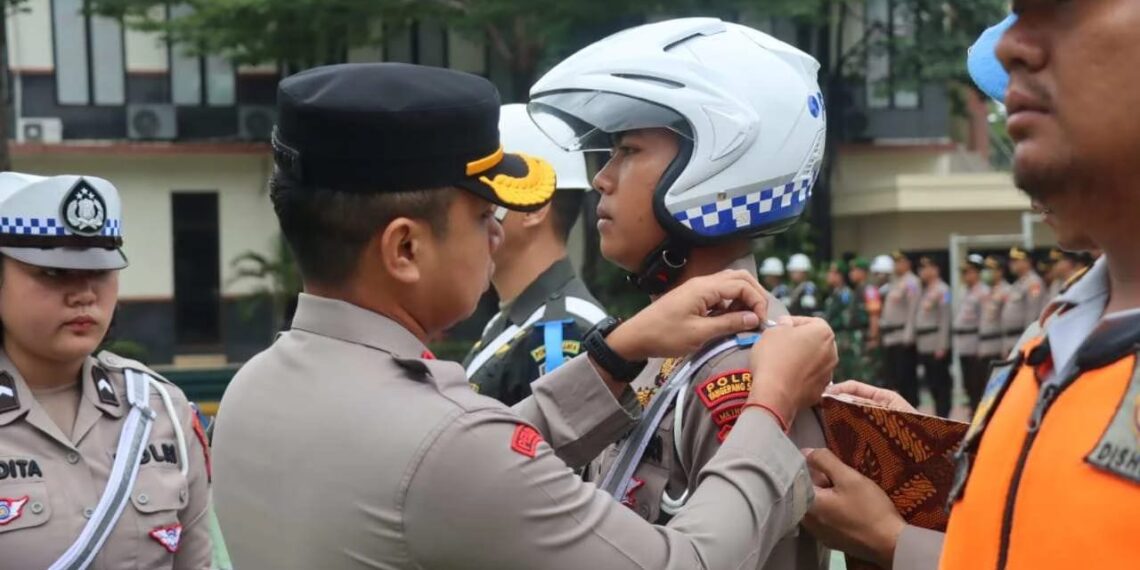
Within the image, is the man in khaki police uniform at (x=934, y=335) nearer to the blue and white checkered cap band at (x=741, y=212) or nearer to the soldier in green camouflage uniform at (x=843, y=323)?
the soldier in green camouflage uniform at (x=843, y=323)

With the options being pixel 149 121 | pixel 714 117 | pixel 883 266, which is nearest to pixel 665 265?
pixel 714 117

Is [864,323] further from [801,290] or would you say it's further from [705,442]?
[705,442]

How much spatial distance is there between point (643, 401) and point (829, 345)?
0.51 metres

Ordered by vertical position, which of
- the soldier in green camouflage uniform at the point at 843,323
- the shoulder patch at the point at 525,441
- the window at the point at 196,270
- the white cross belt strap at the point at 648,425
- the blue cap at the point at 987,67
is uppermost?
the blue cap at the point at 987,67

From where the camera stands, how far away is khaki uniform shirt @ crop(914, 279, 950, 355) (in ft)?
64.4

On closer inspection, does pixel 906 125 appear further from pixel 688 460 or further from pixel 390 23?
pixel 688 460

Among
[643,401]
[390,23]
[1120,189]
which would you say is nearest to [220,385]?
[390,23]

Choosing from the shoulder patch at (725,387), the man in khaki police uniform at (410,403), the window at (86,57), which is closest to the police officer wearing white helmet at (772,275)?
the window at (86,57)

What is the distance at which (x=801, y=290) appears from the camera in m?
18.5

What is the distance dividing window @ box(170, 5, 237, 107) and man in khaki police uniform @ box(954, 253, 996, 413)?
1359cm

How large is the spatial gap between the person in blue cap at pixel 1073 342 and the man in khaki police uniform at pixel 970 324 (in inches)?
715

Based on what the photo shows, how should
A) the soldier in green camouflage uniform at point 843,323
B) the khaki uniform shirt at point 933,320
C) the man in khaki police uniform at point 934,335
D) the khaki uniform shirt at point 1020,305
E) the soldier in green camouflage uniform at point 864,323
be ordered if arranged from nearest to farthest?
the soldier in green camouflage uniform at point 843,323 < the soldier in green camouflage uniform at point 864,323 < the khaki uniform shirt at point 1020,305 < the man in khaki police uniform at point 934,335 < the khaki uniform shirt at point 933,320

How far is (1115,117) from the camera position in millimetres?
1467

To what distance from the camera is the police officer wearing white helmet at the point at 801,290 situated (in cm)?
1784
